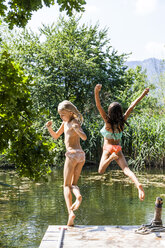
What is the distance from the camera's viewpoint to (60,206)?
913cm

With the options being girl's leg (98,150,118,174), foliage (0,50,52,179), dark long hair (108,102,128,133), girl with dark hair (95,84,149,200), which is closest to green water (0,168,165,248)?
foliage (0,50,52,179)

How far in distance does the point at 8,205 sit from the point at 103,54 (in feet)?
50.6

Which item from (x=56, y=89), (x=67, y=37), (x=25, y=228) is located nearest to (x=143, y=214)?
(x=25, y=228)

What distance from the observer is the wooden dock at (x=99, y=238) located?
4.68 meters

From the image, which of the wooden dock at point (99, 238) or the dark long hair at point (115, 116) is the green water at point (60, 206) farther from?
the dark long hair at point (115, 116)

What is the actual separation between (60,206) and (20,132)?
353cm

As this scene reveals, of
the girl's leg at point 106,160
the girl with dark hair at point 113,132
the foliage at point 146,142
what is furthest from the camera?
the foliage at point 146,142

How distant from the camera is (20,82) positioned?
5859 millimetres

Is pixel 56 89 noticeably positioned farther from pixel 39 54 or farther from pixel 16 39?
pixel 16 39

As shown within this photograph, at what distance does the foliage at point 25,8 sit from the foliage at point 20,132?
3.79 feet

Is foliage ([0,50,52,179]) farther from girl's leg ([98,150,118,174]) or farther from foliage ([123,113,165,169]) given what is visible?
foliage ([123,113,165,169])

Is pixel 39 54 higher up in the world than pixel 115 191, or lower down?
higher up

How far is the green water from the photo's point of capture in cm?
713

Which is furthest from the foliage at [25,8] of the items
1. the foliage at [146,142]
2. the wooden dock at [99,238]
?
the foliage at [146,142]
